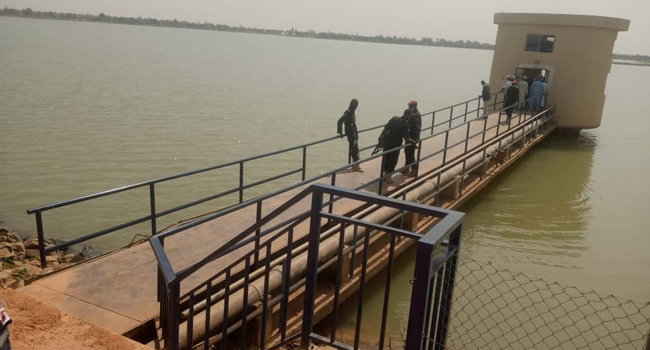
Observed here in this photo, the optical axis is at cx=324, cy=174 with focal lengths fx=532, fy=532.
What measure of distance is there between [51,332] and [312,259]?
212 centimetres

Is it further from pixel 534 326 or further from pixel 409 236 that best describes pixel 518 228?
pixel 409 236

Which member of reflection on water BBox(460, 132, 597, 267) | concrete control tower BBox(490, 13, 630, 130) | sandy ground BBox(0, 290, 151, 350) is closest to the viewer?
sandy ground BBox(0, 290, 151, 350)

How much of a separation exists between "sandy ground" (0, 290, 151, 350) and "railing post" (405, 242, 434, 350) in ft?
6.74

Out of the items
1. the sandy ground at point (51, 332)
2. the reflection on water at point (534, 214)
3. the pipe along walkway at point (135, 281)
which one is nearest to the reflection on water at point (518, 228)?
the reflection on water at point (534, 214)

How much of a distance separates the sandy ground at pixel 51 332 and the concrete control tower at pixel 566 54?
19.9 meters

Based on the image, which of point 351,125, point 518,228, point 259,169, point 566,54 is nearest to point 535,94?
point 566,54

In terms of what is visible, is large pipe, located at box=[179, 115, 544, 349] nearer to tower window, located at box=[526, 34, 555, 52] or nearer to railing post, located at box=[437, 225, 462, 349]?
railing post, located at box=[437, 225, 462, 349]

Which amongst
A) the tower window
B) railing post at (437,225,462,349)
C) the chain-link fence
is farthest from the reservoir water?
railing post at (437,225,462,349)

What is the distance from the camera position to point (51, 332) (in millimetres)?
3965

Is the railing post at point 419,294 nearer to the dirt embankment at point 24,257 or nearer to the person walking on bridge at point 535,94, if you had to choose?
the dirt embankment at point 24,257

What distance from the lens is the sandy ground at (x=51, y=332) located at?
3.75 meters

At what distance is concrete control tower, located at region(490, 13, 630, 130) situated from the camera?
781 inches

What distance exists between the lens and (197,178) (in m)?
15.6

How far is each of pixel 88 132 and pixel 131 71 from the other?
30307 mm
